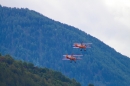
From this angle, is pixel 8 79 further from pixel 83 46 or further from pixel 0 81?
pixel 83 46

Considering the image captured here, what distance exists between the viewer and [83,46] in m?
127

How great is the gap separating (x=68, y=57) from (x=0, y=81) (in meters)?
68.9

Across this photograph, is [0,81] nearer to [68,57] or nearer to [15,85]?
[15,85]

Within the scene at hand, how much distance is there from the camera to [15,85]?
19925 centimetres

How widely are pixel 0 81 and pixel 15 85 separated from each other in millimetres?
5151

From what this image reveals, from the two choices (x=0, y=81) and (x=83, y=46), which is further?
(x=0, y=81)

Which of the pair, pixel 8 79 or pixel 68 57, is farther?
pixel 8 79

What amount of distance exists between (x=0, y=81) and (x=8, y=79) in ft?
10.5

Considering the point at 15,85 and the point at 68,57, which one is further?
the point at 15,85

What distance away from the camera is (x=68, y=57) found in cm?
13062

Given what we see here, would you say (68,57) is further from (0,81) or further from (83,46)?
(0,81)

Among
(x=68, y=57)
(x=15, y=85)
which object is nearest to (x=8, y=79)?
(x=15, y=85)

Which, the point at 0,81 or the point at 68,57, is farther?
the point at 0,81

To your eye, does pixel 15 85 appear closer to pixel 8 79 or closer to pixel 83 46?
pixel 8 79
